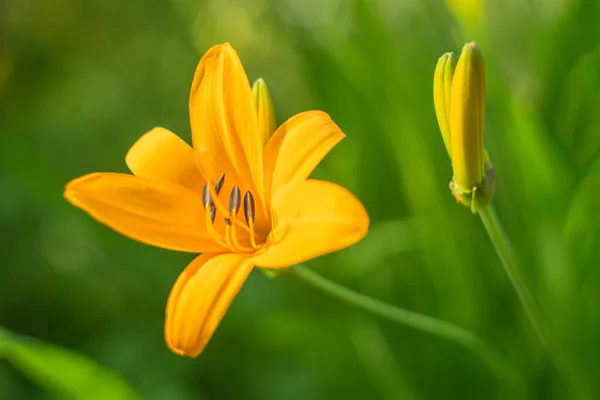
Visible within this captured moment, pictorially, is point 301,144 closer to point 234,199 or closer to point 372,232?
point 234,199

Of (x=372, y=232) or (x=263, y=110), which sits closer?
(x=263, y=110)

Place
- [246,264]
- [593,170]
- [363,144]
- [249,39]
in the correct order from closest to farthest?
[246,264]
[593,170]
[363,144]
[249,39]

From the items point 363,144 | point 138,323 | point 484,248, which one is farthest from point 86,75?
point 484,248

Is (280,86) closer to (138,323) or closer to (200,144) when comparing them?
(138,323)

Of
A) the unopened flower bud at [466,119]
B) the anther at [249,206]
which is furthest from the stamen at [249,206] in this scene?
the unopened flower bud at [466,119]

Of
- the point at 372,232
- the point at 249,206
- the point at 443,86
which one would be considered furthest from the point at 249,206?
the point at 372,232

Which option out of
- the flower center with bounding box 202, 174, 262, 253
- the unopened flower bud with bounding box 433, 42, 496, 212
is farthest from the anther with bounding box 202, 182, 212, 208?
the unopened flower bud with bounding box 433, 42, 496, 212
